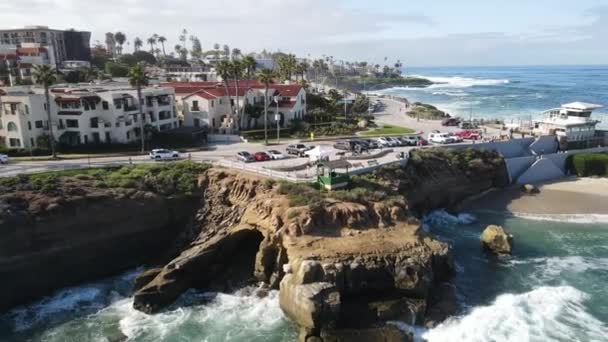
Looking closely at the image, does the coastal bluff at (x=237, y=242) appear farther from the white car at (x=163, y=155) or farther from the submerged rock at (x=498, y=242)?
the submerged rock at (x=498, y=242)

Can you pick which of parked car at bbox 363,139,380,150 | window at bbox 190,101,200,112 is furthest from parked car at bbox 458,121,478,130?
window at bbox 190,101,200,112

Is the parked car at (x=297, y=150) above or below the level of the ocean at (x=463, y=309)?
above

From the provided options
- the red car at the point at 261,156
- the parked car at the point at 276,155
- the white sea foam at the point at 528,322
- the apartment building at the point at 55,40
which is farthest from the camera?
the apartment building at the point at 55,40

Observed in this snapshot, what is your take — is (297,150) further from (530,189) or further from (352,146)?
(530,189)

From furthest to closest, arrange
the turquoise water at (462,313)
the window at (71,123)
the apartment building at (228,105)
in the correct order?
1. the apartment building at (228,105)
2. the window at (71,123)
3. the turquoise water at (462,313)

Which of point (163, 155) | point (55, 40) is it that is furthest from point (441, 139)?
point (55, 40)

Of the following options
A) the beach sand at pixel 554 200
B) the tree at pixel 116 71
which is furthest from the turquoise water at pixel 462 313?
the tree at pixel 116 71

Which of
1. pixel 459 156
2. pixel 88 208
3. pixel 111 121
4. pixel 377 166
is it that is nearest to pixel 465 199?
pixel 459 156
